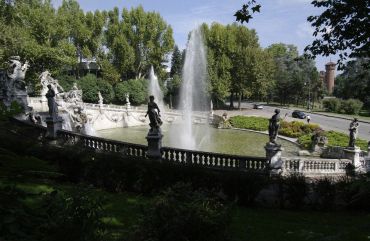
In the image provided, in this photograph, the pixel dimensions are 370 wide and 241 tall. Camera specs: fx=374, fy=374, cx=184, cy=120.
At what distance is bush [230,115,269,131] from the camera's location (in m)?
39.5

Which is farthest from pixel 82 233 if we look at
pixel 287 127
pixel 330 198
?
pixel 287 127

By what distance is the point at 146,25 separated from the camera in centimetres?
6469

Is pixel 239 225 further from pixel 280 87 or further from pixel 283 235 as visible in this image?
pixel 280 87

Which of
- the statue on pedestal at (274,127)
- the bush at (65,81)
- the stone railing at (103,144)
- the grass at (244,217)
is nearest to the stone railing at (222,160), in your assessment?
the stone railing at (103,144)

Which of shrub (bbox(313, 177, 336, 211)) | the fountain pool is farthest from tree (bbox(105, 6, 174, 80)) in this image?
shrub (bbox(313, 177, 336, 211))

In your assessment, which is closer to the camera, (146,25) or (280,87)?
(146,25)

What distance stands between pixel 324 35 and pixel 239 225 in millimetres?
8615

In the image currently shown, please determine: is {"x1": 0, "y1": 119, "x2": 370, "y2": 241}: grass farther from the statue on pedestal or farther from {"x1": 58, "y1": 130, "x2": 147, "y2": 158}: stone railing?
the statue on pedestal

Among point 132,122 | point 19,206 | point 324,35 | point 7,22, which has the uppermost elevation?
point 7,22

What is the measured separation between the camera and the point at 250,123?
134 feet

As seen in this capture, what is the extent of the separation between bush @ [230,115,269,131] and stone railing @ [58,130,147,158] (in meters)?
26.4

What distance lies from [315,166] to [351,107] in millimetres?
52427

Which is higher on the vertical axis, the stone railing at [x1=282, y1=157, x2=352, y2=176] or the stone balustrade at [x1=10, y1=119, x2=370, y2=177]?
the stone balustrade at [x1=10, y1=119, x2=370, y2=177]

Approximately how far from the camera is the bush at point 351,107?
64.0 meters
